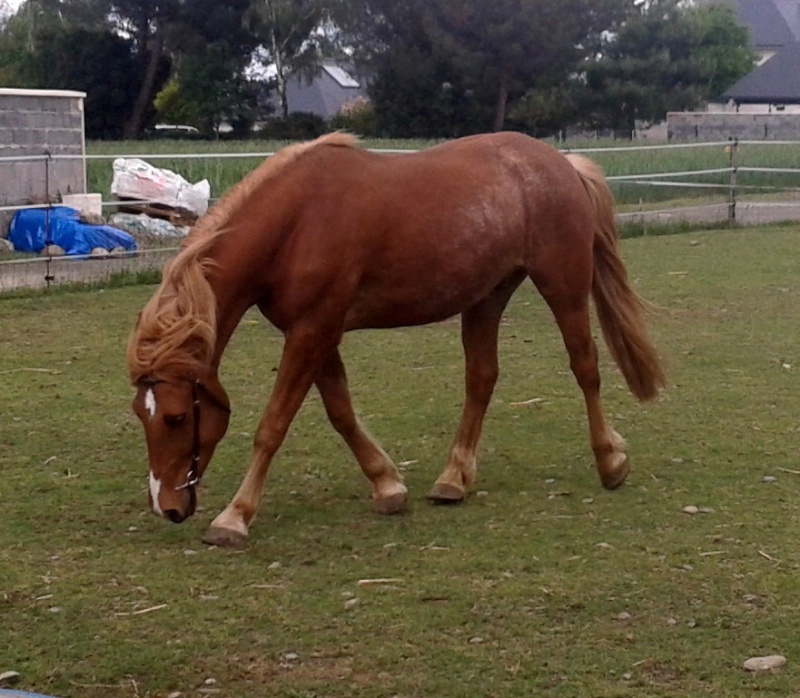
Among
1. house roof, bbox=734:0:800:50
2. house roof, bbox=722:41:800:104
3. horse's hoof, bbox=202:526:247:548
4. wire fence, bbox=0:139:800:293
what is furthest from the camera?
house roof, bbox=734:0:800:50

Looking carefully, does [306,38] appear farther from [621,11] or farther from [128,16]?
[621,11]

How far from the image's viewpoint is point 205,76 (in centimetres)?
3997

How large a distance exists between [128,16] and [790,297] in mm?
33392

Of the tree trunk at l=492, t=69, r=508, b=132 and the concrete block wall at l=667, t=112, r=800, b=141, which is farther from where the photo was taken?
the tree trunk at l=492, t=69, r=508, b=132

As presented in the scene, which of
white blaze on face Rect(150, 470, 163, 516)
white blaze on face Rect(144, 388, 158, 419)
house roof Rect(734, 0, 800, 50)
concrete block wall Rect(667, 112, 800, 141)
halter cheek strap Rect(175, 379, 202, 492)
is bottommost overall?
white blaze on face Rect(150, 470, 163, 516)

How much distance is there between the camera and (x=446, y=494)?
4.63 meters

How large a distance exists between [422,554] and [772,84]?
2193 inches

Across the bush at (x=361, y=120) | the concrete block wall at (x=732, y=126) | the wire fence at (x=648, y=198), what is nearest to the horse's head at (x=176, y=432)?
the wire fence at (x=648, y=198)

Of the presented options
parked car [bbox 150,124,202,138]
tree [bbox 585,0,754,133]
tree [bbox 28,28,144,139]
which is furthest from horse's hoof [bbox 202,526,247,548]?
tree [bbox 585,0,754,133]

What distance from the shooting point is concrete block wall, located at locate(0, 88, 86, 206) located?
1298 cm

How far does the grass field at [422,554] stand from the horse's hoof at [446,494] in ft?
0.20

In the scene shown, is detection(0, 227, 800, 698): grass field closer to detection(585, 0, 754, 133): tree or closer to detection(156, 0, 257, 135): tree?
detection(156, 0, 257, 135): tree

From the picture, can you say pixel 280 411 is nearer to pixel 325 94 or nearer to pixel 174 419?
pixel 174 419

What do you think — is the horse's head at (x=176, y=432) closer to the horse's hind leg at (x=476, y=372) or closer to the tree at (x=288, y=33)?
the horse's hind leg at (x=476, y=372)
